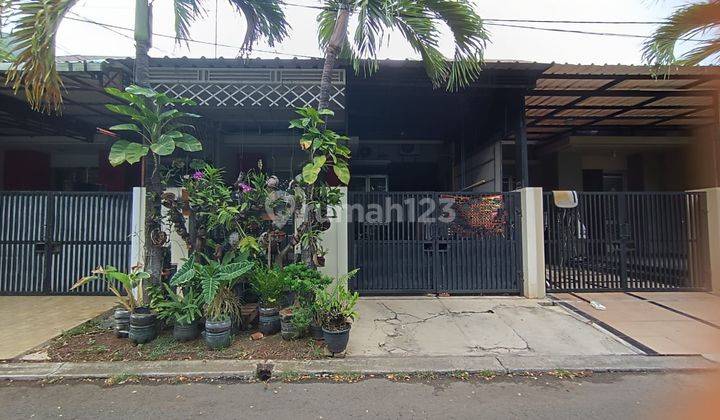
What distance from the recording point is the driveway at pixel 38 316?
4.89m

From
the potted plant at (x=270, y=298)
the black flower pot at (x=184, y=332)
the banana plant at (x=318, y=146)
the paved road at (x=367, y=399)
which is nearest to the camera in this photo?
the paved road at (x=367, y=399)

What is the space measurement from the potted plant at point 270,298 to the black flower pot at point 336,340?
0.84 m

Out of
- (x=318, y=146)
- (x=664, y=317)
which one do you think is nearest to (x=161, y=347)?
(x=318, y=146)

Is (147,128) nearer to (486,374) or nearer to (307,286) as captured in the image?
(307,286)

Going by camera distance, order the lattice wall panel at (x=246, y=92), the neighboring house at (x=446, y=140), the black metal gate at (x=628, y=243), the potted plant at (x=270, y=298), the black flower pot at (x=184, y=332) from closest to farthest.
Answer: the black flower pot at (x=184, y=332), the potted plant at (x=270, y=298), the lattice wall panel at (x=246, y=92), the neighboring house at (x=446, y=140), the black metal gate at (x=628, y=243)

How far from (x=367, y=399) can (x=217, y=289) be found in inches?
87.0

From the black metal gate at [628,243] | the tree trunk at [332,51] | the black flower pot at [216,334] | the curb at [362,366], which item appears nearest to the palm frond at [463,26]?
the tree trunk at [332,51]

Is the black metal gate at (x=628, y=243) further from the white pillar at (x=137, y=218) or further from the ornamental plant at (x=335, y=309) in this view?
the white pillar at (x=137, y=218)

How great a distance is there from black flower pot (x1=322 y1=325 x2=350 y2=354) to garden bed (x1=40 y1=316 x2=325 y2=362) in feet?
0.49

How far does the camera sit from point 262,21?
642cm

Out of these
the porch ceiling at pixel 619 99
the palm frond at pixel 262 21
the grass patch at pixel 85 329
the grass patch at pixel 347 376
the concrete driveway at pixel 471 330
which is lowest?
the grass patch at pixel 347 376

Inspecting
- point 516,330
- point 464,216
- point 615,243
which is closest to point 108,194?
point 464,216

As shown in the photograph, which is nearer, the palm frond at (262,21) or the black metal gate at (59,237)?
the palm frond at (262,21)

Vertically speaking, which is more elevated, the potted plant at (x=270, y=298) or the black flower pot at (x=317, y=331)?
the potted plant at (x=270, y=298)
